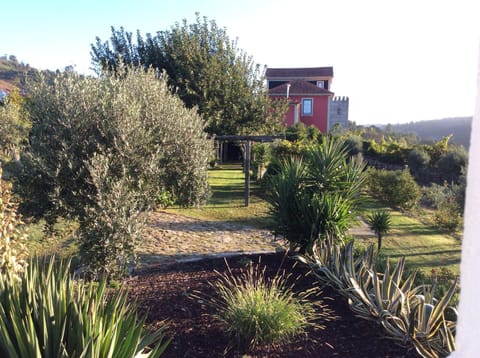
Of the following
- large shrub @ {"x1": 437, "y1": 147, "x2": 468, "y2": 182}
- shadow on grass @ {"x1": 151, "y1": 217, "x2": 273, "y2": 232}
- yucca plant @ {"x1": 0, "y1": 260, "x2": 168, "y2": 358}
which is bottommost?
shadow on grass @ {"x1": 151, "y1": 217, "x2": 273, "y2": 232}

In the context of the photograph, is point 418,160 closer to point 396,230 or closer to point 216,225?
point 396,230

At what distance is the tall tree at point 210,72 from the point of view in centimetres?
1337

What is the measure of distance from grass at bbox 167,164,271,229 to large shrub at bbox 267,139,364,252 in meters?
1.60

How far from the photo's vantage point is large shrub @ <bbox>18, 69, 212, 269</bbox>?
4.50 m

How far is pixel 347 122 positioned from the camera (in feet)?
129

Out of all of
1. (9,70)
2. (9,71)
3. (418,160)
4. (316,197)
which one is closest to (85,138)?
(316,197)

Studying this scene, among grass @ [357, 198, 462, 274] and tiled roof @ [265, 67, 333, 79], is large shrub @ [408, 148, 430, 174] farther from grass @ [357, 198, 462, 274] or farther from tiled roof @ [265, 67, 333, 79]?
tiled roof @ [265, 67, 333, 79]

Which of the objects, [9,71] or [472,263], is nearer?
[472,263]

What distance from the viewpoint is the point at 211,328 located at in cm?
389

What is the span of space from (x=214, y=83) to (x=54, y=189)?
9.84 m

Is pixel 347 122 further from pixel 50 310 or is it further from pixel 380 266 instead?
pixel 50 310

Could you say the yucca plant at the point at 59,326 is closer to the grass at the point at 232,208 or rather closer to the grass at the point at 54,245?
the grass at the point at 54,245

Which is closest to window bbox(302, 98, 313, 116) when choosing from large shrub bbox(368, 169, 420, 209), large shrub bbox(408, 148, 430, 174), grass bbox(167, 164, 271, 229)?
large shrub bbox(408, 148, 430, 174)

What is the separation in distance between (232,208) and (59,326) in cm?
905
